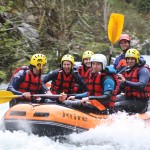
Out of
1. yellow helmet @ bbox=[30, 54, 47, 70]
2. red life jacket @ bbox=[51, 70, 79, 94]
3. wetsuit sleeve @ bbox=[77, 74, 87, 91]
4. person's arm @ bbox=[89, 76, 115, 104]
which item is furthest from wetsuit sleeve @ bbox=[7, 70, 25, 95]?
person's arm @ bbox=[89, 76, 115, 104]

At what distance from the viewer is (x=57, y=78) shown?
720cm

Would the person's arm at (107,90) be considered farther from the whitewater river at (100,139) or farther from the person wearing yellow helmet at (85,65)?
the person wearing yellow helmet at (85,65)

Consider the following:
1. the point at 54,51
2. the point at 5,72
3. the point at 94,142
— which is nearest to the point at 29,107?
the point at 94,142

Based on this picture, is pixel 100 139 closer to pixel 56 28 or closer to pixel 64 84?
pixel 64 84

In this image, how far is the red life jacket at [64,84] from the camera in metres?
7.18

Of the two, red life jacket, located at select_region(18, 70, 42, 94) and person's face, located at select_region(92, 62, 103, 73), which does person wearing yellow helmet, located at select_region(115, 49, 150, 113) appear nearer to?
person's face, located at select_region(92, 62, 103, 73)

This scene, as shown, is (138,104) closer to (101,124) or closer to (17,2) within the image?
(101,124)

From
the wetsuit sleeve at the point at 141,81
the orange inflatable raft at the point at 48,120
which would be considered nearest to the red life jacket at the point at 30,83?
the orange inflatable raft at the point at 48,120

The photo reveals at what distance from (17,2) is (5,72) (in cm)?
392

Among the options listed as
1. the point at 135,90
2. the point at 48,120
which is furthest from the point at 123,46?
the point at 48,120

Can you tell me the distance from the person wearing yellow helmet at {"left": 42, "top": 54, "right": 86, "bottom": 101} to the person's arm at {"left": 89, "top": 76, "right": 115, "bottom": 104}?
3.24ft

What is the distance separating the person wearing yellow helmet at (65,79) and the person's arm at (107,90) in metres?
0.99

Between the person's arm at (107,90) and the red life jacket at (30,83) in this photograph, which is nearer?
the person's arm at (107,90)

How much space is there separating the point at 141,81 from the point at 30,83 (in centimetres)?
180
